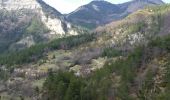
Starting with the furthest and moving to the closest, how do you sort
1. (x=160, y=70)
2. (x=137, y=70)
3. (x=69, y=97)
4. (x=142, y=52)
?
(x=142, y=52) → (x=137, y=70) → (x=160, y=70) → (x=69, y=97)

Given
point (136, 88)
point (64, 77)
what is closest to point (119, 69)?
point (136, 88)

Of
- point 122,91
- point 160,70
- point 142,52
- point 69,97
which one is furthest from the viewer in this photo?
point 142,52

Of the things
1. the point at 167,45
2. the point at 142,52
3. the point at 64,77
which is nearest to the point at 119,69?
the point at 142,52

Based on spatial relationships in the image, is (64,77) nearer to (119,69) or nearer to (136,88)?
(136,88)

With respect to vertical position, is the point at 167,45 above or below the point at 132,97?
above

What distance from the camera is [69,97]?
123062 mm

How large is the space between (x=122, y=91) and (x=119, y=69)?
142 ft

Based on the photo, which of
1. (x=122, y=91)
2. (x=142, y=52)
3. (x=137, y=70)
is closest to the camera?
(x=122, y=91)

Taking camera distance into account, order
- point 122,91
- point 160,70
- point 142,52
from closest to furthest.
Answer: point 122,91, point 160,70, point 142,52

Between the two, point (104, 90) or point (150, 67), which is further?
point (150, 67)

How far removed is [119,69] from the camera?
181 metres

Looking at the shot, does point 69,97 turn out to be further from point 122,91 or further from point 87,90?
point 122,91

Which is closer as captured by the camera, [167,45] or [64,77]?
[64,77]

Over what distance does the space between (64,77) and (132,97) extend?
23.6 metres
